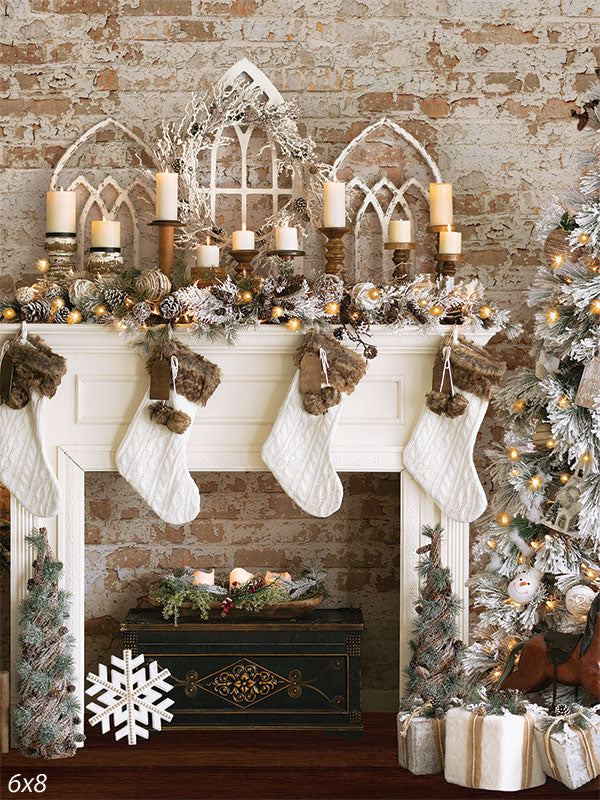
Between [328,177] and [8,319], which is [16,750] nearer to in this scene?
[8,319]

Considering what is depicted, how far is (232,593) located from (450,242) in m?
1.47

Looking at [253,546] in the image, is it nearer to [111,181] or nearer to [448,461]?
[448,461]

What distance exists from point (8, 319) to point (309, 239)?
1.13m

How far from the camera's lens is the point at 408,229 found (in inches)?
122

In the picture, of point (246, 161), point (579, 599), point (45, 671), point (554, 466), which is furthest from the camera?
point (246, 161)

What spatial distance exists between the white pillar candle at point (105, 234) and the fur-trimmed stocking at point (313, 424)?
2.47 feet

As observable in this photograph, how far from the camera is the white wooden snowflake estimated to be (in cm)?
280

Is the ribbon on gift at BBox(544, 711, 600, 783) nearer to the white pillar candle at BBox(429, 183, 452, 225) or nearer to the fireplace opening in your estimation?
the fireplace opening

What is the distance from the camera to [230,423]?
9.91ft

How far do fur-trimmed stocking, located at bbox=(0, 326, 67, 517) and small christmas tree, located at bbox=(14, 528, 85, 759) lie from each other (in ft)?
0.53

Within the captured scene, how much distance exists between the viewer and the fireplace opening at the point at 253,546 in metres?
3.37

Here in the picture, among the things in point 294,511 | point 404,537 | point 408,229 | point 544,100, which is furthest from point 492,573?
point 544,100

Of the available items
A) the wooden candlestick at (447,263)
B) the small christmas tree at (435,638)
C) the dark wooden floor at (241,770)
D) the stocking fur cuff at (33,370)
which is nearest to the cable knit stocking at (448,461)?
the small christmas tree at (435,638)

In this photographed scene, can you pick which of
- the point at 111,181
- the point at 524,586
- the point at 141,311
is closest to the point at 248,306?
the point at 141,311
